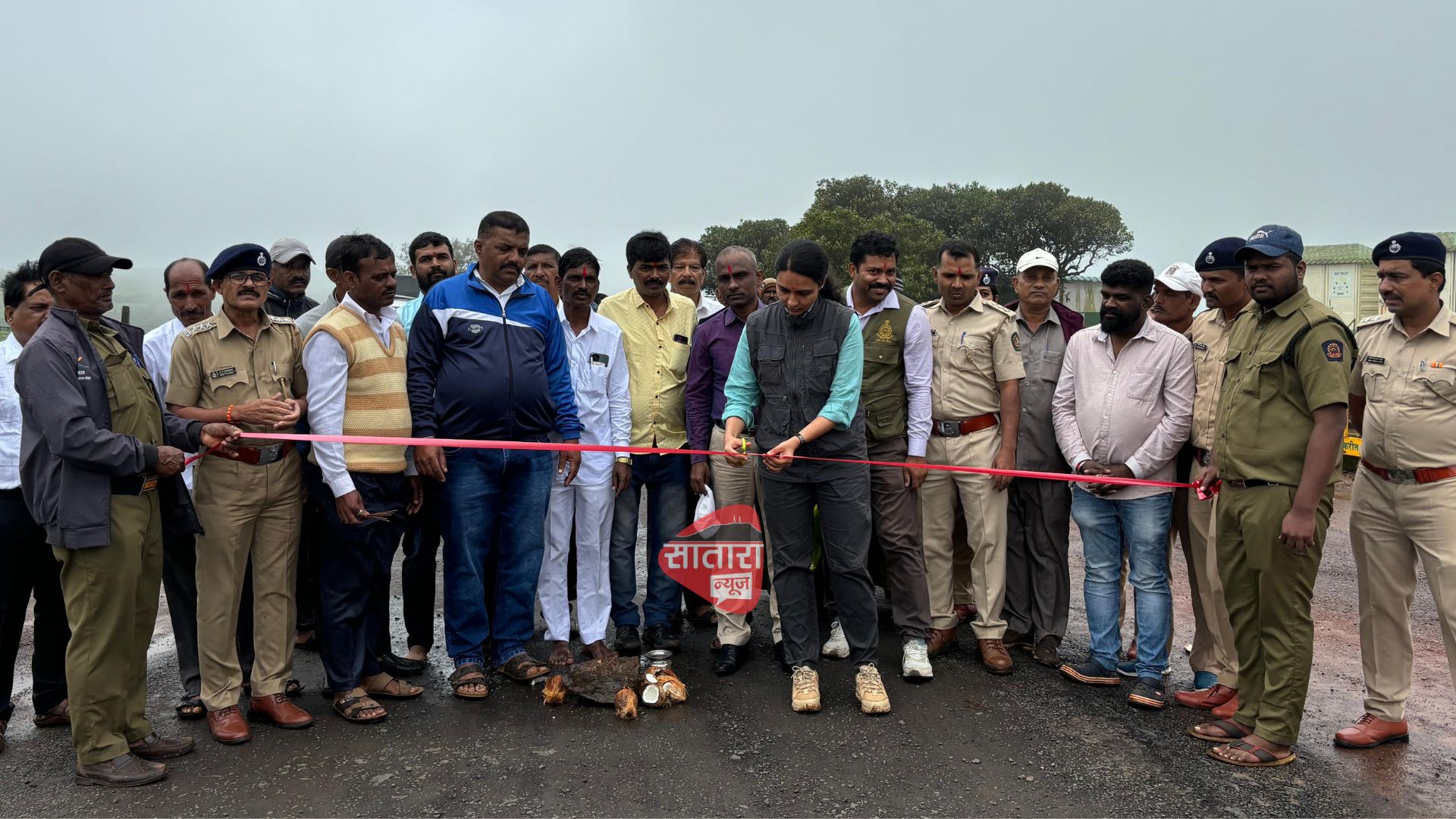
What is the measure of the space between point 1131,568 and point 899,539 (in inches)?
47.6

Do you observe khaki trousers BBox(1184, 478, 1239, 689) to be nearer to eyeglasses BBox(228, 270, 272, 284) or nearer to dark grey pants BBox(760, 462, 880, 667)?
dark grey pants BBox(760, 462, 880, 667)

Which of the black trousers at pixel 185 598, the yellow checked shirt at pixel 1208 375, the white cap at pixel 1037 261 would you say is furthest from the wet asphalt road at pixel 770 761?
the white cap at pixel 1037 261

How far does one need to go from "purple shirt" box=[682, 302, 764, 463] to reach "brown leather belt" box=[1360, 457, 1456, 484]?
3.27m

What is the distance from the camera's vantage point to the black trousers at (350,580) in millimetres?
4359

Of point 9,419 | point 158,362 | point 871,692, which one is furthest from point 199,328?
point 871,692

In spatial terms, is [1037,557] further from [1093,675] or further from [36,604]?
[36,604]

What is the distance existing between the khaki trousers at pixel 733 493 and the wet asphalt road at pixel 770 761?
31 centimetres

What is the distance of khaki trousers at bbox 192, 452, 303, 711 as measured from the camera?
4.08 meters

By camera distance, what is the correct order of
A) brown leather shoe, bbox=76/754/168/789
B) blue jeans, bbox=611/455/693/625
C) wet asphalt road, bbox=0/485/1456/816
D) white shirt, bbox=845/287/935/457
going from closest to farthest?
wet asphalt road, bbox=0/485/1456/816 < brown leather shoe, bbox=76/754/168/789 < white shirt, bbox=845/287/935/457 < blue jeans, bbox=611/455/693/625

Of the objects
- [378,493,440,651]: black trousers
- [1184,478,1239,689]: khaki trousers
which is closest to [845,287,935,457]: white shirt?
[1184,478,1239,689]: khaki trousers

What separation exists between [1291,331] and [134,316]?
10244 millimetres

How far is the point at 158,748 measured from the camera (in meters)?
3.87

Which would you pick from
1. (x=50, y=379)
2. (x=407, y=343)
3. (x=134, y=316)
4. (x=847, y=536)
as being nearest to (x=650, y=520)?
(x=847, y=536)

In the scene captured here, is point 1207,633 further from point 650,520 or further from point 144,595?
point 144,595
